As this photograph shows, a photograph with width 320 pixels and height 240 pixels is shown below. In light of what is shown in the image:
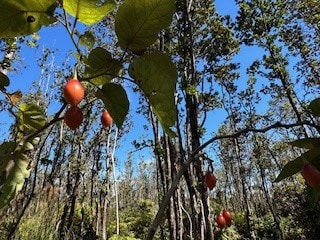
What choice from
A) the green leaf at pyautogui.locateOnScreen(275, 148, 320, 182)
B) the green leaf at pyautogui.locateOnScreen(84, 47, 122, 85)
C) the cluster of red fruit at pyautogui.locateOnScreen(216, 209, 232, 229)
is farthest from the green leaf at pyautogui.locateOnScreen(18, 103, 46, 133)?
the cluster of red fruit at pyautogui.locateOnScreen(216, 209, 232, 229)

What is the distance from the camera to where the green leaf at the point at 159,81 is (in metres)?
0.68

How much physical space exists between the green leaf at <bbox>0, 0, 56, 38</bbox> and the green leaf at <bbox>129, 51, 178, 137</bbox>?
0.19m

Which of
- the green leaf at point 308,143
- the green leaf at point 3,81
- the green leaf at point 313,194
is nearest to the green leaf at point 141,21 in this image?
the green leaf at point 3,81

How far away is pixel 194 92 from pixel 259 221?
1712 centimetres

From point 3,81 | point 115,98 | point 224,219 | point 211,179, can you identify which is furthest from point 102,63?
point 224,219

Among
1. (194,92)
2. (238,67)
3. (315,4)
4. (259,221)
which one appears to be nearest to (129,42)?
(194,92)

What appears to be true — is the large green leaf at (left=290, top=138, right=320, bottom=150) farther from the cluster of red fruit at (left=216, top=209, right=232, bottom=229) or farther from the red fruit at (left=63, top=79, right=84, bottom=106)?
the cluster of red fruit at (left=216, top=209, right=232, bottom=229)

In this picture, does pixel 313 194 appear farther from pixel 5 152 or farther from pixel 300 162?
pixel 5 152

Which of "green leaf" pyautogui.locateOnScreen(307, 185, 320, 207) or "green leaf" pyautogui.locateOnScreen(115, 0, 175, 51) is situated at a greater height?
"green leaf" pyautogui.locateOnScreen(115, 0, 175, 51)

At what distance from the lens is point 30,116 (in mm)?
787

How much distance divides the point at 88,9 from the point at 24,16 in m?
0.12

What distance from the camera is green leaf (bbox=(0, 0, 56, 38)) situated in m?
0.61

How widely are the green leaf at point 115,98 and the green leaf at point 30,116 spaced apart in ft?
0.55

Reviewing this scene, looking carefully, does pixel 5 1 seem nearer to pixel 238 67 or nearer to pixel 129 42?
pixel 129 42
